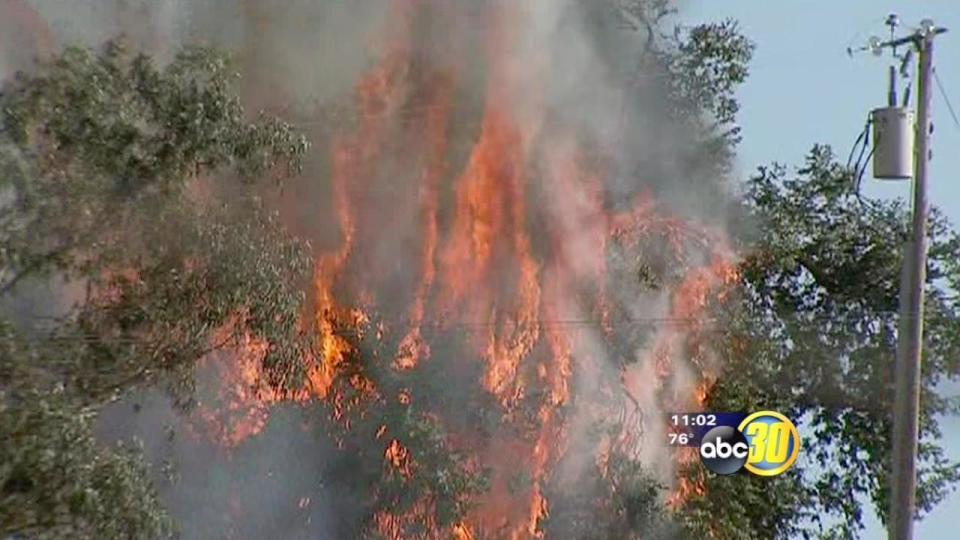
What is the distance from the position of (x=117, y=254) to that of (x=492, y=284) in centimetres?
768

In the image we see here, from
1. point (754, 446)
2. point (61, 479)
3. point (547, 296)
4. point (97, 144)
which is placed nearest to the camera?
point (61, 479)

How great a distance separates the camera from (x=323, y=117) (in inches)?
848

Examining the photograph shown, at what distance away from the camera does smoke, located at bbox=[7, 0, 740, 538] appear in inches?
838

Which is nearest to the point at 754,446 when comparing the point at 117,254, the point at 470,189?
the point at 470,189

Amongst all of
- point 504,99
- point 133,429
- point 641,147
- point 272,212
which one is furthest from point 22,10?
point 641,147

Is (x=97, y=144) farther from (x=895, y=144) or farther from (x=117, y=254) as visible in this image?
(x=895, y=144)

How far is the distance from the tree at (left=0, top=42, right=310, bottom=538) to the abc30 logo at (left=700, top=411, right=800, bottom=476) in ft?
26.0

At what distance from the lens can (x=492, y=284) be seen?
22719mm

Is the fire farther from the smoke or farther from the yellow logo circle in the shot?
the yellow logo circle

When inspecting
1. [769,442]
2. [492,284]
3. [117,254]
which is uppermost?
[492,284]

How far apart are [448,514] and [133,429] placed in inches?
184

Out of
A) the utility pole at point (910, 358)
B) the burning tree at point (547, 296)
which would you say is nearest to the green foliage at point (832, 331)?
the burning tree at point (547, 296)

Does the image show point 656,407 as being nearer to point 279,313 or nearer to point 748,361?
point 748,361

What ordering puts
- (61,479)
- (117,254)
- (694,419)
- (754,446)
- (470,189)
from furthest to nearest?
(754,446) → (694,419) → (470,189) → (117,254) → (61,479)
